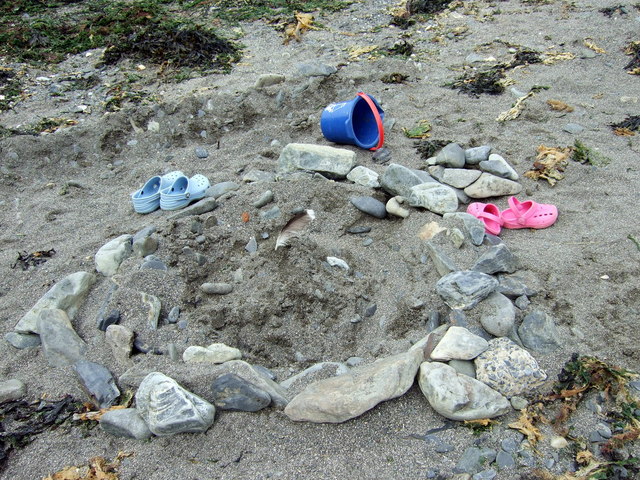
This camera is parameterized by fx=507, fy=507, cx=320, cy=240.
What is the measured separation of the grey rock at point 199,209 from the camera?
336 centimetres

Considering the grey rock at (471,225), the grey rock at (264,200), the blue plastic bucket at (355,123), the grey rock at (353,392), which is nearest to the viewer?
the grey rock at (353,392)

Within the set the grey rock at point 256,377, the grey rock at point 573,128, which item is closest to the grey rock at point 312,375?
the grey rock at point 256,377

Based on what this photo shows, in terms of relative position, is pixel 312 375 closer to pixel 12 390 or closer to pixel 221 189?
pixel 12 390

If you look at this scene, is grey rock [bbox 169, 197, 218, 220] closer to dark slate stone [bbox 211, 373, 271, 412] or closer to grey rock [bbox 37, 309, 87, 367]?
grey rock [bbox 37, 309, 87, 367]

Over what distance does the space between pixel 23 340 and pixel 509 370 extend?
2.39m

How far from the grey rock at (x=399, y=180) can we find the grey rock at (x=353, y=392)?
1.49 m

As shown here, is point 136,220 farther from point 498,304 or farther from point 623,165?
point 623,165

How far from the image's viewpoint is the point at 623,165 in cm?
372

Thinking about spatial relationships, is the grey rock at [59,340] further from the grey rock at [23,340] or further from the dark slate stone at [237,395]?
the dark slate stone at [237,395]

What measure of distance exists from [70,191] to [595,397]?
400cm

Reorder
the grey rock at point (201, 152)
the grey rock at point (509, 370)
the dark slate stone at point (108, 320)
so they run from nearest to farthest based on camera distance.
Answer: the grey rock at point (509, 370), the dark slate stone at point (108, 320), the grey rock at point (201, 152)

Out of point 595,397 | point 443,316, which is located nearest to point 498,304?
point 443,316

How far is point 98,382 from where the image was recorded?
230 centimetres

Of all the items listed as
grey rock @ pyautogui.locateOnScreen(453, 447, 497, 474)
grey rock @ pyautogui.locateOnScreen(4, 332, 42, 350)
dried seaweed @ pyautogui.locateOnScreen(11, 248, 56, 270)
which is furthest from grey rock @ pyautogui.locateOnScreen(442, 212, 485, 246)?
dried seaweed @ pyautogui.locateOnScreen(11, 248, 56, 270)
